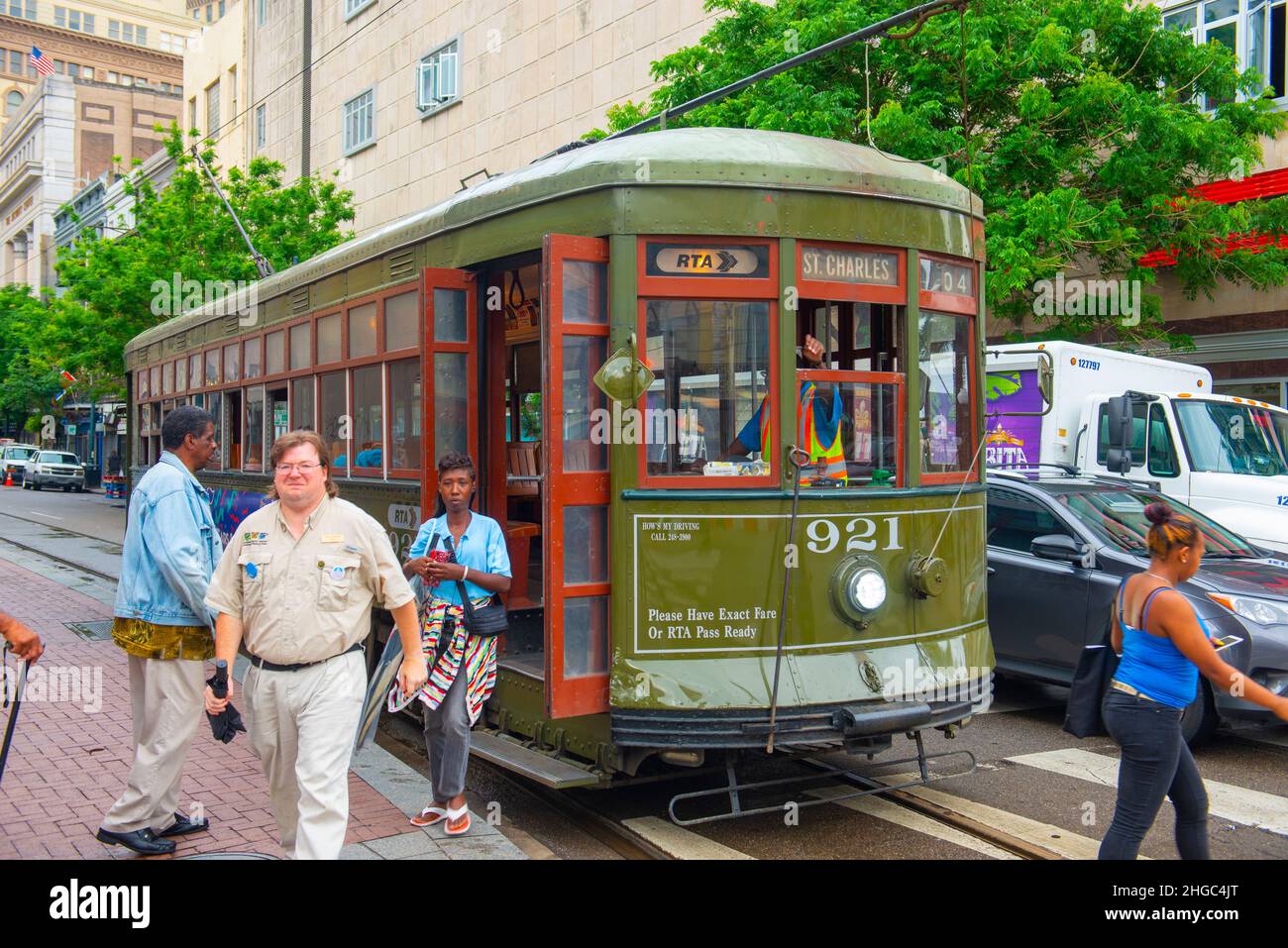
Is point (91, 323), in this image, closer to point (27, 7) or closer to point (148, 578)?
point (148, 578)

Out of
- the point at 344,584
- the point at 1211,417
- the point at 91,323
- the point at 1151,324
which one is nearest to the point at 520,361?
the point at 344,584

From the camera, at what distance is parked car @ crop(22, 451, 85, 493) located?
44281 millimetres

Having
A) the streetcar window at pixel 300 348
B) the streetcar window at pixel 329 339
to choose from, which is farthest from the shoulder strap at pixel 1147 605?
the streetcar window at pixel 300 348

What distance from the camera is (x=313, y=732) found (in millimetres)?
4051

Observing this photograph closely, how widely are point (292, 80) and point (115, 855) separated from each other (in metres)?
36.1

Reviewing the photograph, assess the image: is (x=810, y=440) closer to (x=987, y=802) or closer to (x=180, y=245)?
(x=987, y=802)

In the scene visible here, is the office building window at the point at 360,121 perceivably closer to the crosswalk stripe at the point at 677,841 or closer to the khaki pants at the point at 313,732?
the crosswalk stripe at the point at 677,841

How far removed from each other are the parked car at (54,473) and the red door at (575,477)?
44742mm

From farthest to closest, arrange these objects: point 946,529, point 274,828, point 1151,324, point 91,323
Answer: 1. point 91,323
2. point 1151,324
3. point 946,529
4. point 274,828

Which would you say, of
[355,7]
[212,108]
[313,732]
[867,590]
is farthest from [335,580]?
[212,108]

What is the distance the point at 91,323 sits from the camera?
26.9m

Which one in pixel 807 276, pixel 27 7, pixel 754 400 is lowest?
pixel 754 400

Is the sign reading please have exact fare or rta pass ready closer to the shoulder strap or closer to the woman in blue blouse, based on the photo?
the woman in blue blouse

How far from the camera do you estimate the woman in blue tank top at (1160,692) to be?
4227 millimetres
